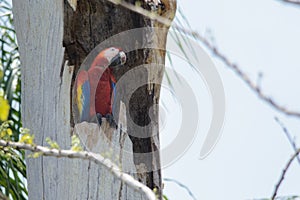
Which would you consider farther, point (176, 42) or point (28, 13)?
point (176, 42)

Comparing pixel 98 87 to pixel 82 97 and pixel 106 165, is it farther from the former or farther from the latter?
pixel 106 165

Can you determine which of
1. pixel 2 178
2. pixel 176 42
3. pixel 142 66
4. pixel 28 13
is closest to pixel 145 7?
pixel 142 66

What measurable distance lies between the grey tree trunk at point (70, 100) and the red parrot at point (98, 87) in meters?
0.02

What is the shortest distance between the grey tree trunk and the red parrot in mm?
20

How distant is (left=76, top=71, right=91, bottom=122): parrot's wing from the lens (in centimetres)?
173

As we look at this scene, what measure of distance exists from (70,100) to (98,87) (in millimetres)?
82

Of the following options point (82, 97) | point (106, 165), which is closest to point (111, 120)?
point (82, 97)

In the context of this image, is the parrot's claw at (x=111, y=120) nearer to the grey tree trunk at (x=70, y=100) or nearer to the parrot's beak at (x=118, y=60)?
the grey tree trunk at (x=70, y=100)

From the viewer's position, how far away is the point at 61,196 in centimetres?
Answer: 169

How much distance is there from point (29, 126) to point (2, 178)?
0.75m

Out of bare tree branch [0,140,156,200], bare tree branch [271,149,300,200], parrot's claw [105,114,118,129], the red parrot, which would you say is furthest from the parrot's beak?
bare tree branch [271,149,300,200]

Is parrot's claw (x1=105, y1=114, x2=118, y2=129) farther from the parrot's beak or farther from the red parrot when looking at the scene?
the parrot's beak

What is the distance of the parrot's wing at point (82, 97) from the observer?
1730 mm

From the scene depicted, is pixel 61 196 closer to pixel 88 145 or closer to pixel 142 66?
pixel 88 145
